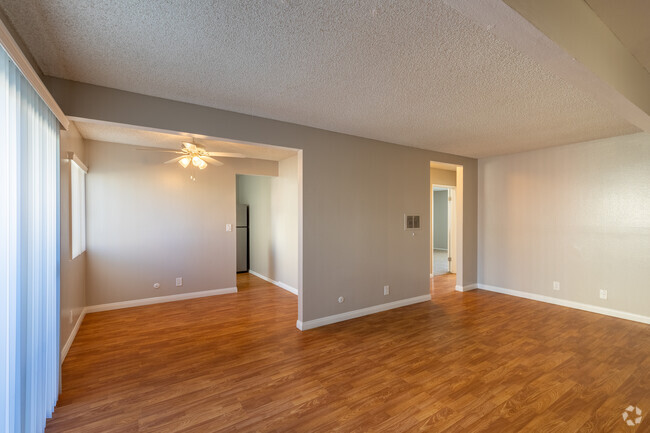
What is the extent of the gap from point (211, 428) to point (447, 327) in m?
2.96

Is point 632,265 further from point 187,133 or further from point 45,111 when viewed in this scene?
point 45,111

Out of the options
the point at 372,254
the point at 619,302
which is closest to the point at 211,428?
the point at 372,254

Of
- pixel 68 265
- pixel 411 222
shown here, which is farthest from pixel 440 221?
pixel 68 265

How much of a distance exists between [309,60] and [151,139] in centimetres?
318

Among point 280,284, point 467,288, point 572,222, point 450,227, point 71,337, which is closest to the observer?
point 71,337

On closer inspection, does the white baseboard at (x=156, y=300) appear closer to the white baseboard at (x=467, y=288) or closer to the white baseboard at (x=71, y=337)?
the white baseboard at (x=71, y=337)

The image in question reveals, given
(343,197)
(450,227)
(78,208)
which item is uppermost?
(343,197)

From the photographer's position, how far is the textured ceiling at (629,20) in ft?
5.25

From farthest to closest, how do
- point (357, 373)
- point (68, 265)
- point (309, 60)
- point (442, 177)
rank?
1. point (442, 177)
2. point (68, 265)
3. point (357, 373)
4. point (309, 60)

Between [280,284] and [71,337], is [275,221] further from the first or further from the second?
[71,337]

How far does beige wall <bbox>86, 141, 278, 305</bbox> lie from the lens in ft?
14.6

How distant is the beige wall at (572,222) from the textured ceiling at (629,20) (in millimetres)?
2898

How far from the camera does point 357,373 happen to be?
2.68 metres

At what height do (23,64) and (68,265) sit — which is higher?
(23,64)
